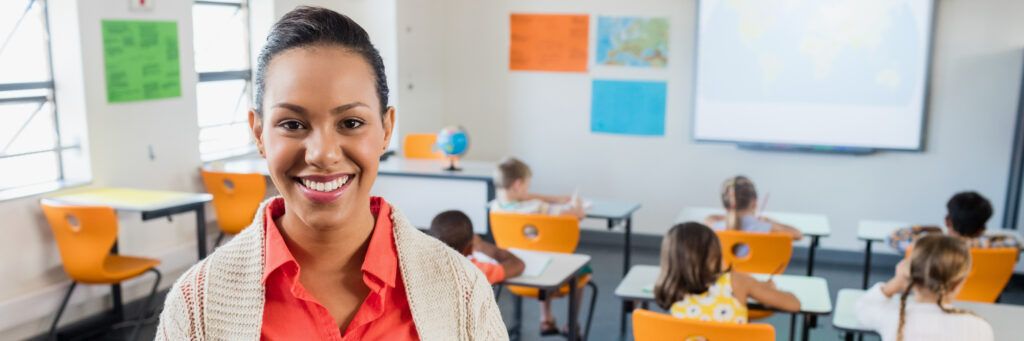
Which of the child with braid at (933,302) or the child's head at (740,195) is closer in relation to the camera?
the child with braid at (933,302)

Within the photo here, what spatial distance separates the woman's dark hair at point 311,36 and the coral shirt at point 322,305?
16cm

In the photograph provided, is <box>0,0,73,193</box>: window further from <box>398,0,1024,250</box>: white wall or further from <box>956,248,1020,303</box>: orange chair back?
<box>956,248,1020,303</box>: orange chair back

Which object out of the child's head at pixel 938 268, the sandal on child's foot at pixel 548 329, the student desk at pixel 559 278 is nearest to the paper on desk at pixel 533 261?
the student desk at pixel 559 278

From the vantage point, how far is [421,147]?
6.32 m

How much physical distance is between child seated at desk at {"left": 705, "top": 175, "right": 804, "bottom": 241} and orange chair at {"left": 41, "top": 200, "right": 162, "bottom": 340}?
8.86 feet

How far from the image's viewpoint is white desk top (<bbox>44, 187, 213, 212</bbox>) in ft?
13.4

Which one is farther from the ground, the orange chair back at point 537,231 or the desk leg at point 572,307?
the orange chair back at point 537,231

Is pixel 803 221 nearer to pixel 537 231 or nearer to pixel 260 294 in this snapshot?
pixel 537 231

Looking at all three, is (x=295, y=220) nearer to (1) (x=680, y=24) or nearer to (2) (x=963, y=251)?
(2) (x=963, y=251)

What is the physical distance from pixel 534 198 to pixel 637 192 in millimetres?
1839

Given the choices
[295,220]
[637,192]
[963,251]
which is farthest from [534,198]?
[295,220]

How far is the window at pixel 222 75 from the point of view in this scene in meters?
5.46

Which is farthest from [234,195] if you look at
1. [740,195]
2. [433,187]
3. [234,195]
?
[740,195]

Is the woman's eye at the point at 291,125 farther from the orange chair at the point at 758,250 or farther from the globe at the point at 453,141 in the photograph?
the globe at the point at 453,141
